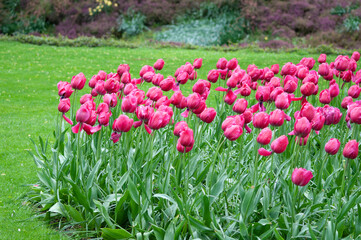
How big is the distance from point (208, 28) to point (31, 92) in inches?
512

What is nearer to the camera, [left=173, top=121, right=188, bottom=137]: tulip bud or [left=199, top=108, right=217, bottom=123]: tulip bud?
[left=173, top=121, right=188, bottom=137]: tulip bud

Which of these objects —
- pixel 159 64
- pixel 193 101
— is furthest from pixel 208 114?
pixel 159 64

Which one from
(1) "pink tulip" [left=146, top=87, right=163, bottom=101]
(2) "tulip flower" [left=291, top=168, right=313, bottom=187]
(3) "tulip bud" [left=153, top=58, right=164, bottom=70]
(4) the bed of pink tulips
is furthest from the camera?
(3) "tulip bud" [left=153, top=58, right=164, bottom=70]

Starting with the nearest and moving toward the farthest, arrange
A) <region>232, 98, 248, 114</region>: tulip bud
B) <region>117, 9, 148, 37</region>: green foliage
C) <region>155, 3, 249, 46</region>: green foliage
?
<region>232, 98, 248, 114</region>: tulip bud → <region>155, 3, 249, 46</region>: green foliage → <region>117, 9, 148, 37</region>: green foliage

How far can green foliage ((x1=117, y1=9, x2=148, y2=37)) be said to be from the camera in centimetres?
2106

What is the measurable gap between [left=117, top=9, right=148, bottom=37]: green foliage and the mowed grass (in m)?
5.92

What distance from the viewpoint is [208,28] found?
20438mm

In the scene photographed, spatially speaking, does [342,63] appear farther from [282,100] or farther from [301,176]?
[301,176]

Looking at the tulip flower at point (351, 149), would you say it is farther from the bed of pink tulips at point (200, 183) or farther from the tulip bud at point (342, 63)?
the tulip bud at point (342, 63)

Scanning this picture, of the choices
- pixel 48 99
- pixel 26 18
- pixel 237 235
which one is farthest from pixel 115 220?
pixel 26 18

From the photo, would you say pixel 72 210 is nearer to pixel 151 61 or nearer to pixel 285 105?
pixel 285 105

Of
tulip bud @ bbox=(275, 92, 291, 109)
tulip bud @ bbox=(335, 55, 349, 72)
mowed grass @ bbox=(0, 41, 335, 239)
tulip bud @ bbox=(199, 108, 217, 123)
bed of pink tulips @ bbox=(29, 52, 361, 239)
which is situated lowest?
mowed grass @ bbox=(0, 41, 335, 239)

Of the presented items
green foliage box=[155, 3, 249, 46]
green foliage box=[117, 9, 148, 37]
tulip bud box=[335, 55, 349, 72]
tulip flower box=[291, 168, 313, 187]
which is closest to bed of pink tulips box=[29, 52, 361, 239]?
tulip flower box=[291, 168, 313, 187]

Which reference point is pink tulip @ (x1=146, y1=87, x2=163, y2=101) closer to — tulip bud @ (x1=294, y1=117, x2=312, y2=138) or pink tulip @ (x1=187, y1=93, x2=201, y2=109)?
pink tulip @ (x1=187, y1=93, x2=201, y2=109)
